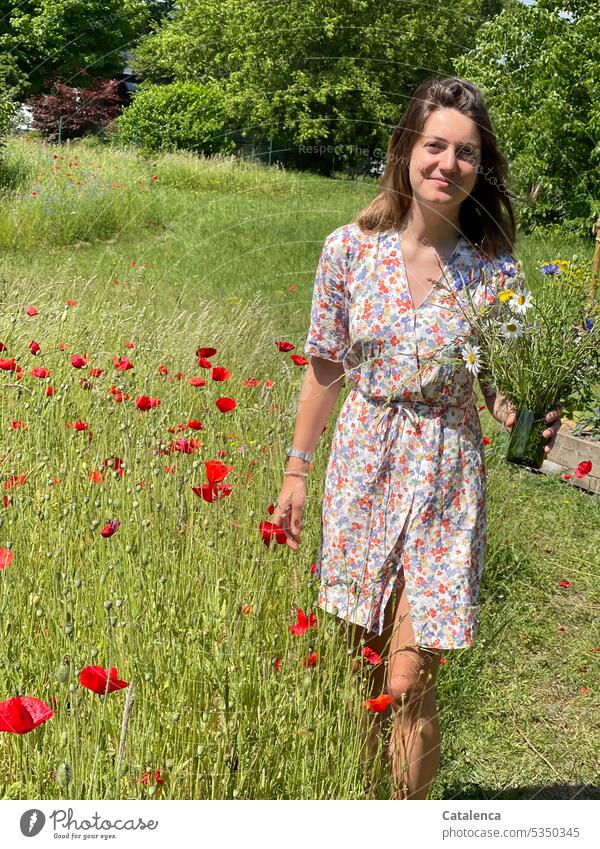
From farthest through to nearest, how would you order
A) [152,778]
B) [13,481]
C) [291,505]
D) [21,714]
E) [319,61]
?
[319,61], [13,481], [291,505], [152,778], [21,714]

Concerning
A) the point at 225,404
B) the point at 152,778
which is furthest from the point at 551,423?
the point at 152,778

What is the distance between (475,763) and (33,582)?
4.88ft

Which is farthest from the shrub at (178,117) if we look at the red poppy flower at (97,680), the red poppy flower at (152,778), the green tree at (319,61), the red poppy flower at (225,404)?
the red poppy flower at (97,680)

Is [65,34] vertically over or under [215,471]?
under

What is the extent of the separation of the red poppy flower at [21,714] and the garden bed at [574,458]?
398 cm

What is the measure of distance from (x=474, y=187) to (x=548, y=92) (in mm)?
1711

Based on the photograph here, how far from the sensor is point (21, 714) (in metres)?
1.17

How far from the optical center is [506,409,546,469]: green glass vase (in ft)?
6.38

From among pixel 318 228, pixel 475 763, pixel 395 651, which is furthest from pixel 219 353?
pixel 395 651

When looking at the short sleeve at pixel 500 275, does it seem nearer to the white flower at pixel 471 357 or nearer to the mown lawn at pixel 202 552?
the white flower at pixel 471 357

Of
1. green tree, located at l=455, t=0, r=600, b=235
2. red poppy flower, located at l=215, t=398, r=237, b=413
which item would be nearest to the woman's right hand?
red poppy flower, located at l=215, t=398, r=237, b=413

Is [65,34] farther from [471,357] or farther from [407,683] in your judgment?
[407,683]

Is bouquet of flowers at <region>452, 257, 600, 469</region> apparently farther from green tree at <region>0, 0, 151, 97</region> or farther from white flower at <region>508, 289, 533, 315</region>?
green tree at <region>0, 0, 151, 97</region>
